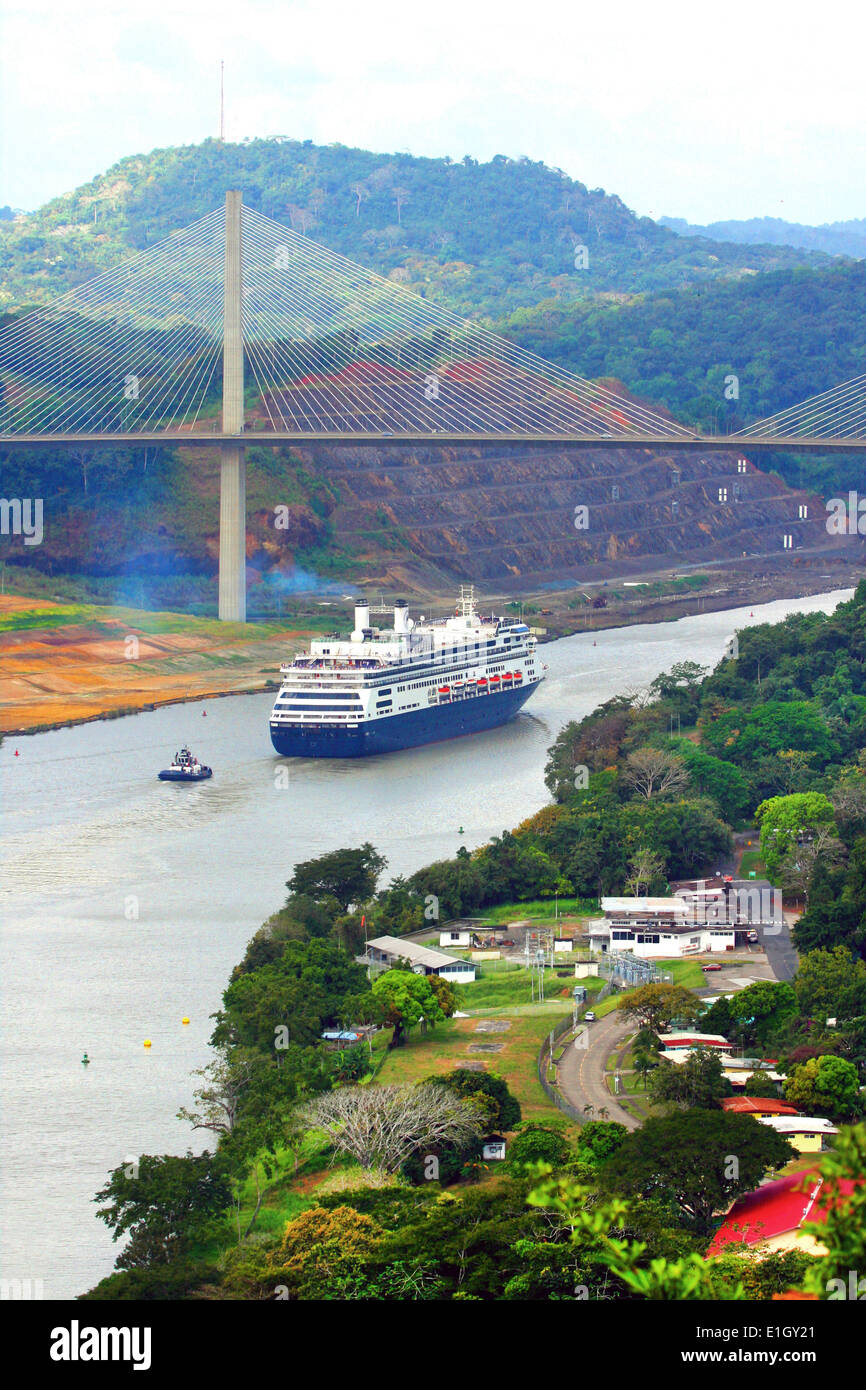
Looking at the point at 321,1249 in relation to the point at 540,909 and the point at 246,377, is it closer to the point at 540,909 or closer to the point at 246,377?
the point at 540,909

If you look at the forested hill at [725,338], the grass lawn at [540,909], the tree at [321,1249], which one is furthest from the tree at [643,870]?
the forested hill at [725,338]

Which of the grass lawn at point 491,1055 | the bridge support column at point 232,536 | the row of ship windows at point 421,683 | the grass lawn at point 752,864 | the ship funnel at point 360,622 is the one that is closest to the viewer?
the grass lawn at point 491,1055

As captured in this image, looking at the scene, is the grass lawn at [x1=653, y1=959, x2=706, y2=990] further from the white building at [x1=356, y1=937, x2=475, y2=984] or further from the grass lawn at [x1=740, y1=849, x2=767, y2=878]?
the grass lawn at [x1=740, y1=849, x2=767, y2=878]

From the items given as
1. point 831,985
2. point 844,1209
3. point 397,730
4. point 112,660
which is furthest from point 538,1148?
point 112,660

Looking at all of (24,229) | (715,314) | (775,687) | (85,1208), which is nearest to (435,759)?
(775,687)

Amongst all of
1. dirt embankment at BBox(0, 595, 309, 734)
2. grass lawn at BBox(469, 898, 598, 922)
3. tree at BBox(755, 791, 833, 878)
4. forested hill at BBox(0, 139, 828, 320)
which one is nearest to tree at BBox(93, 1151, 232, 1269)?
grass lawn at BBox(469, 898, 598, 922)

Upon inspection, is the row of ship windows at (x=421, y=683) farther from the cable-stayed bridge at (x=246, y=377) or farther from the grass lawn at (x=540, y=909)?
the grass lawn at (x=540, y=909)
